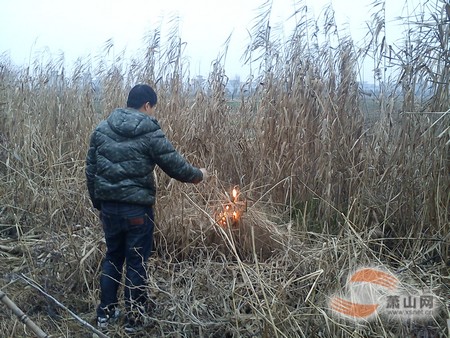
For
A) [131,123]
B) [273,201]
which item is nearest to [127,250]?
[131,123]

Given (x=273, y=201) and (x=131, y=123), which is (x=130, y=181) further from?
(x=273, y=201)

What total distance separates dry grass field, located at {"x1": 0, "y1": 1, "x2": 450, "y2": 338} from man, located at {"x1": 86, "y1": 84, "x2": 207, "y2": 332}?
7.0 inches

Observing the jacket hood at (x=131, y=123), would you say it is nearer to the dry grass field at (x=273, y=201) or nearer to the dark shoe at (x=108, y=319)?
the dry grass field at (x=273, y=201)

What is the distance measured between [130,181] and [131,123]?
0.35 meters

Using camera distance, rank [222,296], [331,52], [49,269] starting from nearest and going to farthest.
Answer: [222,296] < [49,269] < [331,52]

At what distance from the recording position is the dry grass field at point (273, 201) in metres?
2.70

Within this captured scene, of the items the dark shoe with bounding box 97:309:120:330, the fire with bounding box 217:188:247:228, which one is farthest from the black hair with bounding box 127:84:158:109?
the dark shoe with bounding box 97:309:120:330

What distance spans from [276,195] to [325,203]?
17.4 inches

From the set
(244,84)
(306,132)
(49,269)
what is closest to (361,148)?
(306,132)

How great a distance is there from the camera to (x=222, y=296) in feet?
9.23

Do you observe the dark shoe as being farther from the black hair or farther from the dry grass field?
the black hair

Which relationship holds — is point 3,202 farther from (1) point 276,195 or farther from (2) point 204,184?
(1) point 276,195

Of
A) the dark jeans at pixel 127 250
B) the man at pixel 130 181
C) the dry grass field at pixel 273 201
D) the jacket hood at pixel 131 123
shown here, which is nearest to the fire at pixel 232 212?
the dry grass field at pixel 273 201

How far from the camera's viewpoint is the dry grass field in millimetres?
2697
